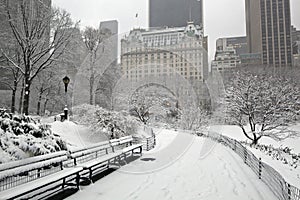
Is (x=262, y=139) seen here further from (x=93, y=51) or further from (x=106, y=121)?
(x=106, y=121)

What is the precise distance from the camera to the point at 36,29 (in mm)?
16625

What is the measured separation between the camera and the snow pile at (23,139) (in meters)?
6.38

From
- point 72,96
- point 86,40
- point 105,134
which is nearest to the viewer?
point 105,134

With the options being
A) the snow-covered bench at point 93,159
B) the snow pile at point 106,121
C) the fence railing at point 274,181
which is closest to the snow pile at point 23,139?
the snow-covered bench at point 93,159

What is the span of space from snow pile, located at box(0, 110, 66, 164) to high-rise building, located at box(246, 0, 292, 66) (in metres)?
41.5

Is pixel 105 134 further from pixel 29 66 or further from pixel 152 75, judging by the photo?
pixel 152 75

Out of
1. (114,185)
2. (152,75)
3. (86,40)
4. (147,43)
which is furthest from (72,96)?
(114,185)

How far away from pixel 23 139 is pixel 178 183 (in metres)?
4.04

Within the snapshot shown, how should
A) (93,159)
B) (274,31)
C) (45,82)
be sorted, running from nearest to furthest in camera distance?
(93,159)
(45,82)
(274,31)

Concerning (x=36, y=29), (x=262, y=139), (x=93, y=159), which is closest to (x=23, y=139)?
(x=93, y=159)

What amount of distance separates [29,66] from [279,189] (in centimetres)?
1486

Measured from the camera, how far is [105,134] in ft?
46.0

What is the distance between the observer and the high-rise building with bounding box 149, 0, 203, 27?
380 feet

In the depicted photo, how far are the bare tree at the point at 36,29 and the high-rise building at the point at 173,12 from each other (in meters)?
99.5
